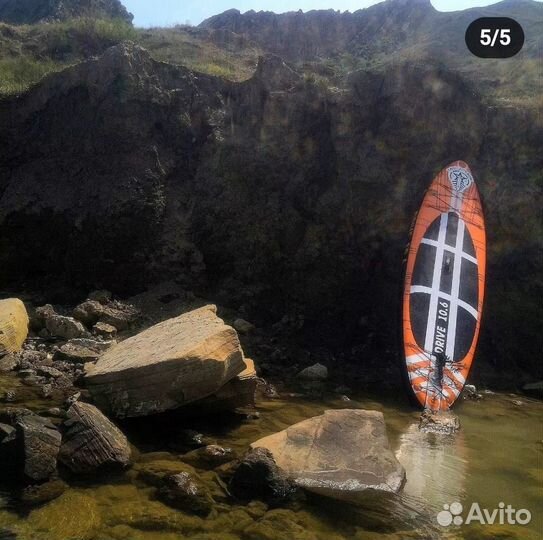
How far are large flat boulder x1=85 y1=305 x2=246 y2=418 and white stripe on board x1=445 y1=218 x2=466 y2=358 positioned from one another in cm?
349

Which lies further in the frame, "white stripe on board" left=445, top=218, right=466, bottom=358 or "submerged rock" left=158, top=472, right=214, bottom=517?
"white stripe on board" left=445, top=218, right=466, bottom=358

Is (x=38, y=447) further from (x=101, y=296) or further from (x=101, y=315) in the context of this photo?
(x=101, y=296)

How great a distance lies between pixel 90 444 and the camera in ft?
12.9

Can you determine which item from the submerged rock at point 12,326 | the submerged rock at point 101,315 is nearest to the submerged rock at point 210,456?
the submerged rock at point 12,326

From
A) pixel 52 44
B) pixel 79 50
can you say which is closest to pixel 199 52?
pixel 79 50

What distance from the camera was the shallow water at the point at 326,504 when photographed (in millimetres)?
3225

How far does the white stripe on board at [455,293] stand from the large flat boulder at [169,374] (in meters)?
3.49

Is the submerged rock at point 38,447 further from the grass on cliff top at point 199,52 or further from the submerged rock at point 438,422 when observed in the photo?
the grass on cliff top at point 199,52

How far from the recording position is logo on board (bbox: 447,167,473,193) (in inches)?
336

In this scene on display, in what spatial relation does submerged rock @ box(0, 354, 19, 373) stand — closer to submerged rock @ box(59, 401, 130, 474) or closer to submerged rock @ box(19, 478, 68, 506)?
submerged rock @ box(59, 401, 130, 474)

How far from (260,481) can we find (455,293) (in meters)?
4.96

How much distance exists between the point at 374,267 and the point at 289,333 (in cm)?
174

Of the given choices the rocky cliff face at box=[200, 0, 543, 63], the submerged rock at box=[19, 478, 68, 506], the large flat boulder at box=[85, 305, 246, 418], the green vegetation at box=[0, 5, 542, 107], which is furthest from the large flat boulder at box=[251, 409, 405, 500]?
the rocky cliff face at box=[200, 0, 543, 63]

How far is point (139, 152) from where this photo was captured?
9.65 m
